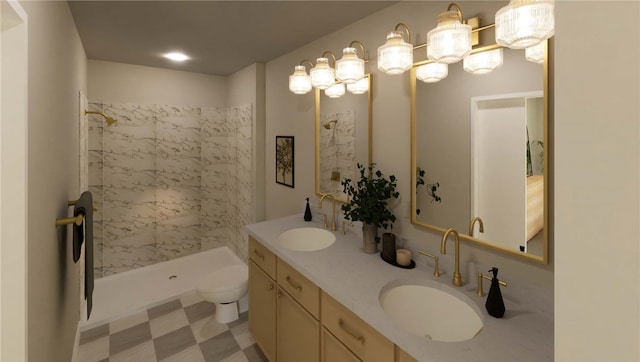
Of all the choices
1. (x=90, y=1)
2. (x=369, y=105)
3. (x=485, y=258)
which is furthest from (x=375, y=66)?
(x=90, y=1)

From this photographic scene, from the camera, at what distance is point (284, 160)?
2.94 meters

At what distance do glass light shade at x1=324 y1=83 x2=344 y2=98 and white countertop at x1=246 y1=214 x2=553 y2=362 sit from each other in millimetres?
1112

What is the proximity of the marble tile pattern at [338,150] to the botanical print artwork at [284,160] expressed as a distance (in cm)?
52

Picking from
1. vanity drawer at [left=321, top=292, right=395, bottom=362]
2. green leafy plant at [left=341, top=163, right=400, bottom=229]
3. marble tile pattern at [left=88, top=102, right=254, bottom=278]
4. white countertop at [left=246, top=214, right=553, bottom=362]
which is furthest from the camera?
marble tile pattern at [left=88, top=102, right=254, bottom=278]

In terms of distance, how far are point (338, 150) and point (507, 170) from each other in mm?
1190

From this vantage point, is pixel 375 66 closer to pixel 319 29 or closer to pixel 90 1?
pixel 319 29

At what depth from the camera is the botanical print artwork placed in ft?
9.32

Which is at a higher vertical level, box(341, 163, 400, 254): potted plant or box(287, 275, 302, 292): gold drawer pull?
box(341, 163, 400, 254): potted plant

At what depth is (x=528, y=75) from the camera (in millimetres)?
1204

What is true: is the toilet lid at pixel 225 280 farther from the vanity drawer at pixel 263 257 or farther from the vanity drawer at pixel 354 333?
the vanity drawer at pixel 354 333

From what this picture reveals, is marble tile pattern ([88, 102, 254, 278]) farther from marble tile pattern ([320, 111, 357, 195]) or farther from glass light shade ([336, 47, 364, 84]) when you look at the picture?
glass light shade ([336, 47, 364, 84])

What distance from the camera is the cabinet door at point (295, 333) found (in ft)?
4.98

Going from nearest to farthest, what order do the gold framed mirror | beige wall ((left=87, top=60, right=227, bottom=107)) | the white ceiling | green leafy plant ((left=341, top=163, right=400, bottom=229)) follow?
green leafy plant ((left=341, top=163, right=400, bottom=229))
the white ceiling
the gold framed mirror
beige wall ((left=87, top=60, right=227, bottom=107))

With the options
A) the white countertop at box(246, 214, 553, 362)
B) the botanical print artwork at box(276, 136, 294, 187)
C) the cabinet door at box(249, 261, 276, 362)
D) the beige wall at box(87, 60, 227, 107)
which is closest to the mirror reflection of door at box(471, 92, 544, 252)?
the white countertop at box(246, 214, 553, 362)
